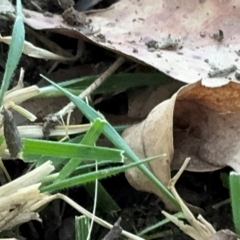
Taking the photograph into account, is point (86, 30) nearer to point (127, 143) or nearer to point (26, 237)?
point (127, 143)

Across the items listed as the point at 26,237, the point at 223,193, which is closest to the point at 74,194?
the point at 26,237

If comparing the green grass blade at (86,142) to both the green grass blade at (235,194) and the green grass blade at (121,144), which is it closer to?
the green grass blade at (121,144)

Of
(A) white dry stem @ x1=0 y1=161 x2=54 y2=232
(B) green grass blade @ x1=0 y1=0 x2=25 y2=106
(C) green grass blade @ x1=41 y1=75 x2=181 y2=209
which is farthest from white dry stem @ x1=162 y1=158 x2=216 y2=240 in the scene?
(B) green grass blade @ x1=0 y1=0 x2=25 y2=106

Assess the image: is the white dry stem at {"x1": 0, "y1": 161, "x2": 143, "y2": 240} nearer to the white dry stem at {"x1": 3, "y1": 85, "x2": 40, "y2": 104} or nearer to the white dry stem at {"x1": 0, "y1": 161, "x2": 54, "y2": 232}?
the white dry stem at {"x1": 0, "y1": 161, "x2": 54, "y2": 232}

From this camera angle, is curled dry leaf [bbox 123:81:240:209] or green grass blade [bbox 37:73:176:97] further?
green grass blade [bbox 37:73:176:97]

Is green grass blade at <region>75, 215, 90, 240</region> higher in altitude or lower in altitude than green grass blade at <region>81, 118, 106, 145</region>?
lower

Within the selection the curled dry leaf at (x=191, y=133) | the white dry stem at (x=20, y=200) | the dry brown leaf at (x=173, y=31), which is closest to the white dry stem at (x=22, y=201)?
the white dry stem at (x=20, y=200)
